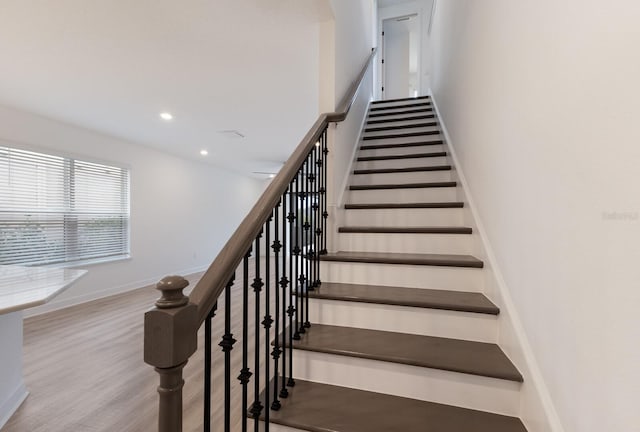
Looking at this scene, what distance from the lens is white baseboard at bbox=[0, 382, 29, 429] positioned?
175 cm

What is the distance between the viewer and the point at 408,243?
196 centimetres

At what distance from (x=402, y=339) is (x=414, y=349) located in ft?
0.33

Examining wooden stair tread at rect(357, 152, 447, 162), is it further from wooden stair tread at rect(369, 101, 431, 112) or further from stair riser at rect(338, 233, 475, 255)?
wooden stair tread at rect(369, 101, 431, 112)

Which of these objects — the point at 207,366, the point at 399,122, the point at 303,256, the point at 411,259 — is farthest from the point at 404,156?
the point at 207,366

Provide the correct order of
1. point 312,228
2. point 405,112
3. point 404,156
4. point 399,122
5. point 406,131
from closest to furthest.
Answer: point 312,228 < point 404,156 < point 406,131 < point 399,122 < point 405,112

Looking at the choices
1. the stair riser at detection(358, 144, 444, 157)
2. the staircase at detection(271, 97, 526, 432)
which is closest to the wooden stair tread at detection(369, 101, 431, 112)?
→ the stair riser at detection(358, 144, 444, 157)

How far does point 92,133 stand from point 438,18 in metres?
4.94

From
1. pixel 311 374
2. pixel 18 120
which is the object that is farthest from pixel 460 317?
pixel 18 120

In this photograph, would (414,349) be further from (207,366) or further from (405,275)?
(207,366)

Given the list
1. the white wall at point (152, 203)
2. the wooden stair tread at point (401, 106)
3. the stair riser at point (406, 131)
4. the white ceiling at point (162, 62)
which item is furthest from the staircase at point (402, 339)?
the white wall at point (152, 203)

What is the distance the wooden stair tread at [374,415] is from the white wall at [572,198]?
0.61 ft

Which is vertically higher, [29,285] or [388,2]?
[388,2]

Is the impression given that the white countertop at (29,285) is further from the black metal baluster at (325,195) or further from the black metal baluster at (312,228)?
the black metal baluster at (325,195)

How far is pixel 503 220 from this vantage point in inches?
55.9
